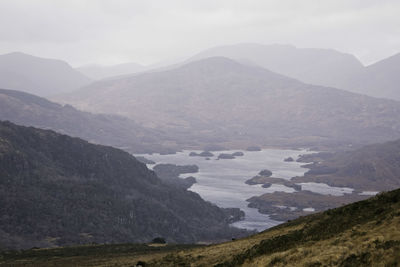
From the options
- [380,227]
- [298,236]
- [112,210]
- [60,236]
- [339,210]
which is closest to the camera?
[380,227]

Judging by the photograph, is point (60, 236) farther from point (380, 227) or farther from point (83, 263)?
point (380, 227)

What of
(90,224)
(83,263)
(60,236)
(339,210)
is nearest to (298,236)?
(339,210)

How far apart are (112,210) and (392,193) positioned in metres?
164

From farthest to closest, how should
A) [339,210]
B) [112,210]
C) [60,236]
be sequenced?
[112,210], [60,236], [339,210]

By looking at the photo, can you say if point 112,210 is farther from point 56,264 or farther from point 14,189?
point 56,264

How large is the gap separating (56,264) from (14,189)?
12492 centimetres

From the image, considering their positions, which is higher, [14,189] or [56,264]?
[14,189]

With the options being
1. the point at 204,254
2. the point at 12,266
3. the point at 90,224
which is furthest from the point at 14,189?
the point at 204,254

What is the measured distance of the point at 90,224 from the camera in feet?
568

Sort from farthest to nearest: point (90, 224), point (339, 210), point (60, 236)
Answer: point (90, 224), point (60, 236), point (339, 210)

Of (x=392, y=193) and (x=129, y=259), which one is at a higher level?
(x=392, y=193)

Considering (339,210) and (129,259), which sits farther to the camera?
(129,259)

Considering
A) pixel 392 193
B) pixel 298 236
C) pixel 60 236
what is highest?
pixel 392 193

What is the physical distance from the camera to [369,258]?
2856cm
